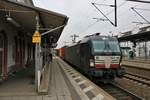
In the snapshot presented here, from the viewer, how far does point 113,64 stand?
1820 cm

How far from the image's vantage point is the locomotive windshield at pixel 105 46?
18.6m

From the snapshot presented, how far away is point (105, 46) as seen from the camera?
62.0 feet

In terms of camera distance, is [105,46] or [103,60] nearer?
[103,60]

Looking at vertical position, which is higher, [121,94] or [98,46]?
[98,46]

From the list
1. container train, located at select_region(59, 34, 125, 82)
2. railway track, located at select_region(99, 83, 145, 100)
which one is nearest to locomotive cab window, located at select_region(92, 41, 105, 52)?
container train, located at select_region(59, 34, 125, 82)

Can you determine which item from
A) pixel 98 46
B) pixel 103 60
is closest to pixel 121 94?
pixel 103 60

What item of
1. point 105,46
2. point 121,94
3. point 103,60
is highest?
point 105,46

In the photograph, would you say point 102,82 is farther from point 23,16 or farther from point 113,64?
point 23,16

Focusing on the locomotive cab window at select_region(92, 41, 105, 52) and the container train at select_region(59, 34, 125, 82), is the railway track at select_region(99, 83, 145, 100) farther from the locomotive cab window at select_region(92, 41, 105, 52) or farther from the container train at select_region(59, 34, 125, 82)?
the locomotive cab window at select_region(92, 41, 105, 52)

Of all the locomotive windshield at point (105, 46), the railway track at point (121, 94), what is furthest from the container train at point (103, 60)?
the railway track at point (121, 94)

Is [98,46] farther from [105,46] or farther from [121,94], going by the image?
[121,94]

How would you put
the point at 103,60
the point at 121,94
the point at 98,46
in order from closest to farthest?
the point at 121,94 → the point at 103,60 → the point at 98,46

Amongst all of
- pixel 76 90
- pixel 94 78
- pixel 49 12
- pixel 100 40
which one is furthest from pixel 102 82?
pixel 49 12

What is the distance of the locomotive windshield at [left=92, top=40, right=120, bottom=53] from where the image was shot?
61.0 ft
